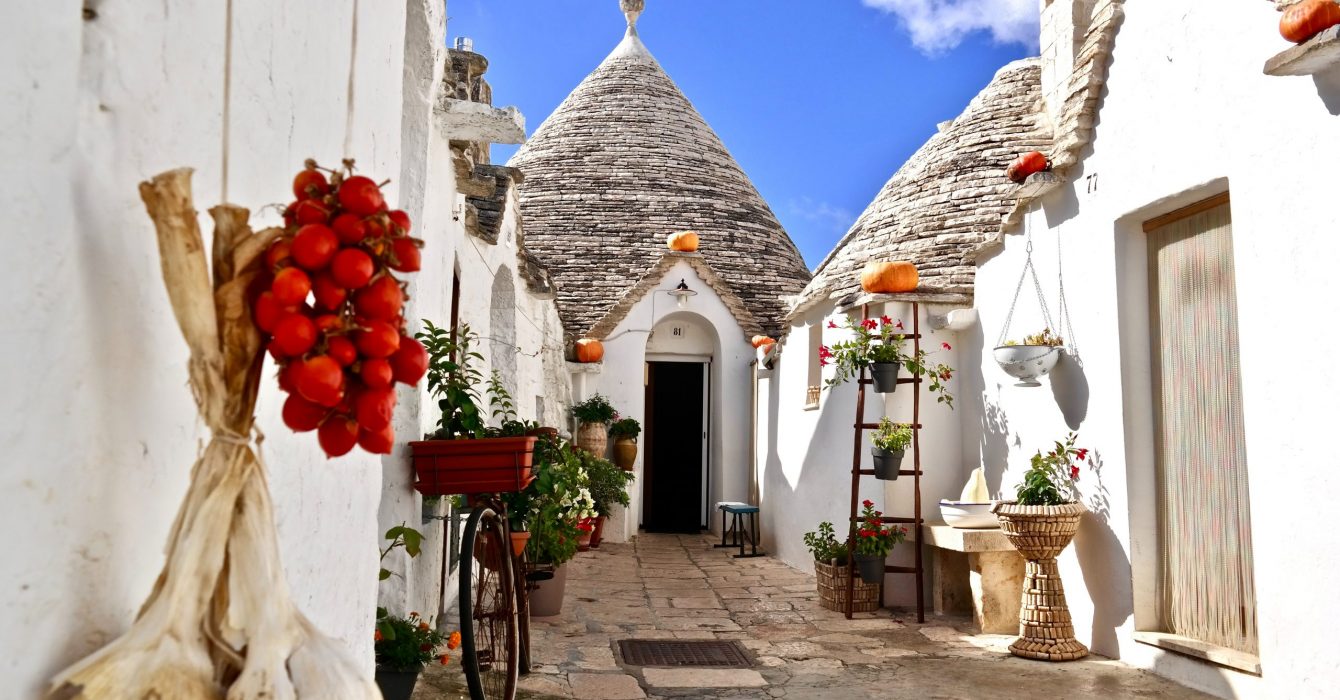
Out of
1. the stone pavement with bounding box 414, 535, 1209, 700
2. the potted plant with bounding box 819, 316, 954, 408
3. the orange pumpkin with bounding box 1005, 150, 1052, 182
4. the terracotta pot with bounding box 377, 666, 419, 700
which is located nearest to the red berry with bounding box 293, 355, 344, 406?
the terracotta pot with bounding box 377, 666, 419, 700

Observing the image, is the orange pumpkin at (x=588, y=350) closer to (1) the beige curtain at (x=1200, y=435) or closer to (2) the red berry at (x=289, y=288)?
(1) the beige curtain at (x=1200, y=435)

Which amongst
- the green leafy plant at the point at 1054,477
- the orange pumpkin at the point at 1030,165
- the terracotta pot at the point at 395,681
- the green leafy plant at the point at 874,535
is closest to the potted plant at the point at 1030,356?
the green leafy plant at the point at 1054,477

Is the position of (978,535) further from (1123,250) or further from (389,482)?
(389,482)

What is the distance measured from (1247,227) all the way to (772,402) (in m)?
7.19

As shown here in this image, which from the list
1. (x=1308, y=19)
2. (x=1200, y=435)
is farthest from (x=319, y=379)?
(x=1200, y=435)

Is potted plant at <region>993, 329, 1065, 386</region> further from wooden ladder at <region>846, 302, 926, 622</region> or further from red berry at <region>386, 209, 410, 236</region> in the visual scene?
red berry at <region>386, 209, 410, 236</region>

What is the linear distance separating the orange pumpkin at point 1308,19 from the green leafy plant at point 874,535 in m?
4.19

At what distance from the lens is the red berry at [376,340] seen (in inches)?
43.7

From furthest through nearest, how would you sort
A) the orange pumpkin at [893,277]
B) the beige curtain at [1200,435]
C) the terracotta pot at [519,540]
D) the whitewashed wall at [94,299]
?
the orange pumpkin at [893,277], the terracotta pot at [519,540], the beige curtain at [1200,435], the whitewashed wall at [94,299]

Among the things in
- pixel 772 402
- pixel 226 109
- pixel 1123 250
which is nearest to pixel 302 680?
pixel 226 109

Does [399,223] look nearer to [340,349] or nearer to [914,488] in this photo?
[340,349]

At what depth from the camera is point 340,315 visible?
1119 millimetres

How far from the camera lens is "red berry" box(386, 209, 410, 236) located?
1.19 meters

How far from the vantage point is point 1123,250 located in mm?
5238
